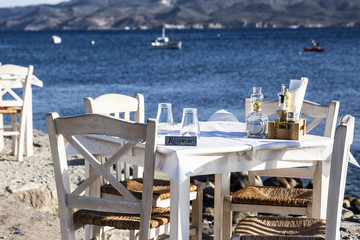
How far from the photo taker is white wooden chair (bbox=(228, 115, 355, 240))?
8.30ft

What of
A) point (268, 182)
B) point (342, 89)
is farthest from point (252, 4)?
point (268, 182)

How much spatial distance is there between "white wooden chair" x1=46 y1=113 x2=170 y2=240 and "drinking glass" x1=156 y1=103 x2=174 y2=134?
517mm

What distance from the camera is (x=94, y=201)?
9.44ft

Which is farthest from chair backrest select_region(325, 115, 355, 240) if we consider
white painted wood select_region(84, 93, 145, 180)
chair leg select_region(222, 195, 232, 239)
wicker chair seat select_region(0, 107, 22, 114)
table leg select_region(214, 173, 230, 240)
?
wicker chair seat select_region(0, 107, 22, 114)

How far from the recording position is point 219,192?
3.60 metres

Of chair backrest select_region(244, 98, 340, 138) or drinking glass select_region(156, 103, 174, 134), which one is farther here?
chair backrest select_region(244, 98, 340, 138)

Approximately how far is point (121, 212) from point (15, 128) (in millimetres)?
4417

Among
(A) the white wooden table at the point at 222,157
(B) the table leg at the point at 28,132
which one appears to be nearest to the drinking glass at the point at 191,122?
(A) the white wooden table at the point at 222,157

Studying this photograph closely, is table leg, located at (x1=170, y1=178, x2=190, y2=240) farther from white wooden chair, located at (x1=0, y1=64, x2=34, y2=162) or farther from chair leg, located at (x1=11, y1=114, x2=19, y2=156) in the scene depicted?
chair leg, located at (x1=11, y1=114, x2=19, y2=156)

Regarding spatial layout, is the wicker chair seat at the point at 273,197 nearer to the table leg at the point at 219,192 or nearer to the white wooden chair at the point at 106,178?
the table leg at the point at 219,192

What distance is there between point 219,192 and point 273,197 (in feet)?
1.08

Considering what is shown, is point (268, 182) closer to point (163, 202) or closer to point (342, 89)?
point (163, 202)

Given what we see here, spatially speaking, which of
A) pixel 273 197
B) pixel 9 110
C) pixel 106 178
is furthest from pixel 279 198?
pixel 9 110

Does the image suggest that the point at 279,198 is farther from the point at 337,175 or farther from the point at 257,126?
the point at 337,175
